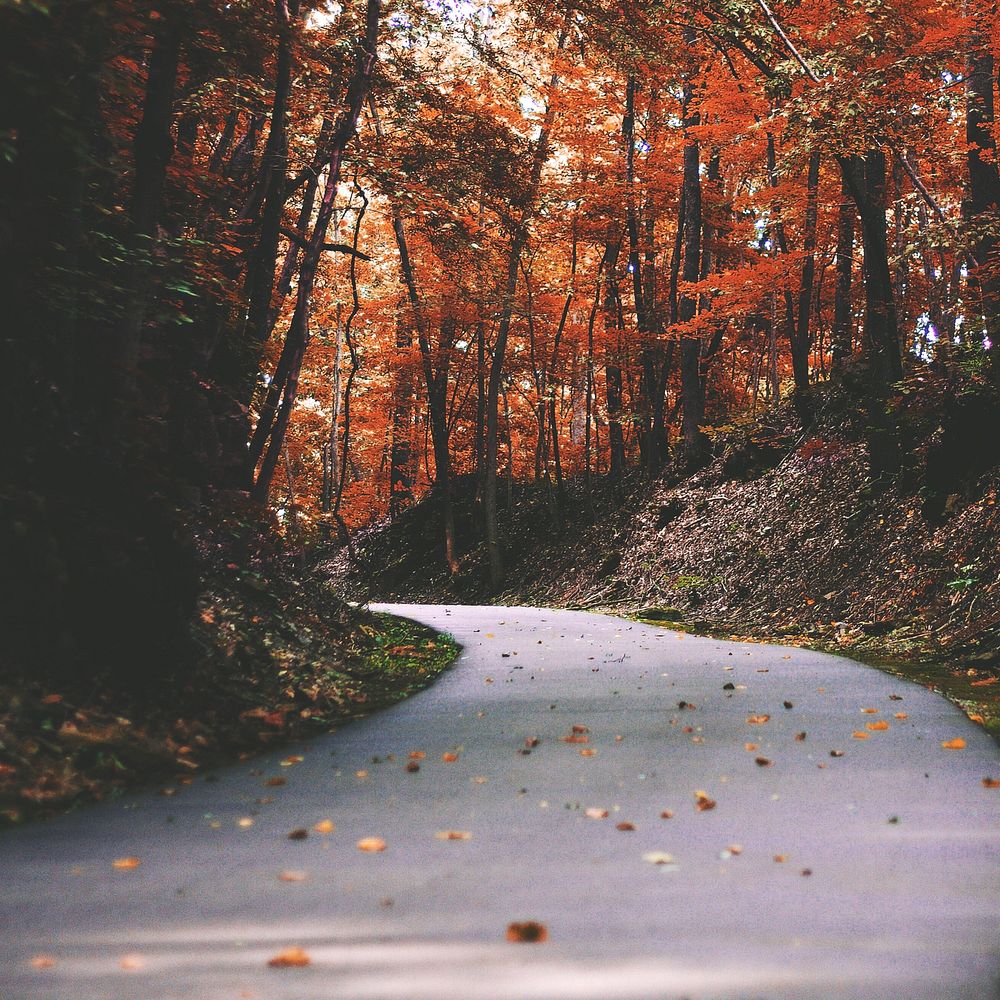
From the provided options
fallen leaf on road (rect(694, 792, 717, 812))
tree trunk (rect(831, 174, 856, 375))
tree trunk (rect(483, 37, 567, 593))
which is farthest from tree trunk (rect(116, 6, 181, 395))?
tree trunk (rect(831, 174, 856, 375))

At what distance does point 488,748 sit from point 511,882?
7.45 feet

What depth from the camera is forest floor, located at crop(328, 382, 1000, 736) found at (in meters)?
9.88

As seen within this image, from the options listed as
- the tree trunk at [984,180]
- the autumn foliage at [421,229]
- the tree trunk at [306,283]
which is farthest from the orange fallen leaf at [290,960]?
the tree trunk at [984,180]

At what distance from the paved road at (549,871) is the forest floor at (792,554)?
6.14 feet

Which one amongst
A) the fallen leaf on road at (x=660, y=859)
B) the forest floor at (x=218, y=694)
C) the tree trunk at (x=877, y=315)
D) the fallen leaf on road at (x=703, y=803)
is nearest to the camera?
the fallen leaf on road at (x=660, y=859)

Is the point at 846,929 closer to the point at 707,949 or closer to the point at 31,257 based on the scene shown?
the point at 707,949

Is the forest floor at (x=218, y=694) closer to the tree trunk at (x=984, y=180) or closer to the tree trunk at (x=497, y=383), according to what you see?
the tree trunk at (x=984, y=180)

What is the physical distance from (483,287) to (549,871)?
16.5 meters

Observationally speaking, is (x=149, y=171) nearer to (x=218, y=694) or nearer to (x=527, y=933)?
(x=218, y=694)

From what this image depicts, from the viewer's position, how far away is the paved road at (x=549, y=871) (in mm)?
2461

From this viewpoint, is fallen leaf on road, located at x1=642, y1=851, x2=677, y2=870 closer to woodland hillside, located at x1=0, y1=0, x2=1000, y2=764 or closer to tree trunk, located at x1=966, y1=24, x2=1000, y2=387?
woodland hillside, located at x1=0, y1=0, x2=1000, y2=764

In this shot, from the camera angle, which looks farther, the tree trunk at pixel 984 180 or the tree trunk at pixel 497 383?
the tree trunk at pixel 497 383

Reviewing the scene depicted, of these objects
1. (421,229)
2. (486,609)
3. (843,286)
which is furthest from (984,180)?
(486,609)

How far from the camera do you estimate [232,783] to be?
15.5ft
